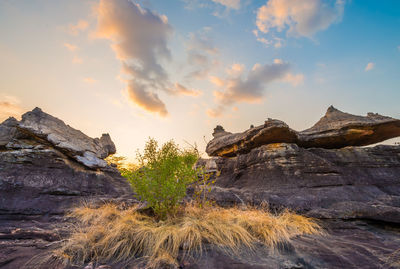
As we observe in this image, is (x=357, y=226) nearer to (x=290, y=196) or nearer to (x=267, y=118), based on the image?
(x=290, y=196)

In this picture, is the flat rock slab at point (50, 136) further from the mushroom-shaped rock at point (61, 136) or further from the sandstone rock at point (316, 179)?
the sandstone rock at point (316, 179)

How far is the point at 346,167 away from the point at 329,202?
3.21 meters

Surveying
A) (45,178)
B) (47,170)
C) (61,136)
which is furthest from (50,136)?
(45,178)

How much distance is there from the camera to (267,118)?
9938 mm

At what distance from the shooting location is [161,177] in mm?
5363

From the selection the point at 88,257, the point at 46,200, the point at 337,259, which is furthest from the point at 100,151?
the point at 337,259

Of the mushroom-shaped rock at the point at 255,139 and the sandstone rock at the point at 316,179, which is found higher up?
the mushroom-shaped rock at the point at 255,139

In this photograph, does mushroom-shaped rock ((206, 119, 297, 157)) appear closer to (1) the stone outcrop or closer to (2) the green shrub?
(1) the stone outcrop

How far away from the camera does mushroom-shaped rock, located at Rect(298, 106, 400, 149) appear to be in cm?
935

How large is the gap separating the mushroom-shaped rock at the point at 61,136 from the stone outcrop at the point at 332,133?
27.8ft

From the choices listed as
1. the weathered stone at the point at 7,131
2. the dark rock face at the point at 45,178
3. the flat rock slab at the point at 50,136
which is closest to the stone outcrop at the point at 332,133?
the dark rock face at the point at 45,178

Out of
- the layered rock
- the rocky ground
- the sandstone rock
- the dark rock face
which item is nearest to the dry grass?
the rocky ground

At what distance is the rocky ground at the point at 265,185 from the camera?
319 centimetres

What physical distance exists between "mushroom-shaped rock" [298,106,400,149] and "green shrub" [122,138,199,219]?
7542 mm
